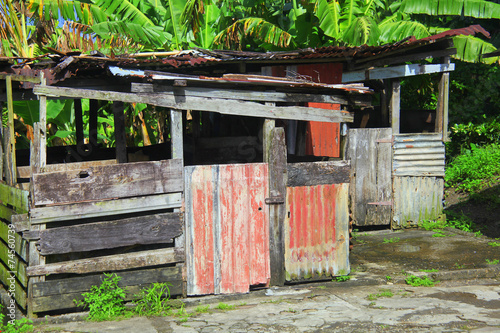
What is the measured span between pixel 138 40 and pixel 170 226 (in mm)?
6183

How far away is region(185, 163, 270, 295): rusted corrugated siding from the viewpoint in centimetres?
664

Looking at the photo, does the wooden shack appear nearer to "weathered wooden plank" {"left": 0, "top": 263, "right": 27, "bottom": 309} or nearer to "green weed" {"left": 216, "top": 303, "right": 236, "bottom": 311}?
"weathered wooden plank" {"left": 0, "top": 263, "right": 27, "bottom": 309}

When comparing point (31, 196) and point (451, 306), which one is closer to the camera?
point (31, 196)

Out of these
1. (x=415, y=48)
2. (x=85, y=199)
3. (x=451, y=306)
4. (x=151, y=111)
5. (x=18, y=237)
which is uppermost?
(x=415, y=48)

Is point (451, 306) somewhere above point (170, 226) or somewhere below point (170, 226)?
below

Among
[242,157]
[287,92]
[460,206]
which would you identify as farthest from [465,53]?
[287,92]

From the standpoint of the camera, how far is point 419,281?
290 inches

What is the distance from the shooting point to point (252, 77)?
689 cm

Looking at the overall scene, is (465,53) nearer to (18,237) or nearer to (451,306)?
(451,306)

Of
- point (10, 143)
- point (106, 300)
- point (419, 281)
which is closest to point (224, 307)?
point (106, 300)

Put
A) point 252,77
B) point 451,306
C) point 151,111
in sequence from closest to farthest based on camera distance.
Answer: point 451,306
point 252,77
point 151,111

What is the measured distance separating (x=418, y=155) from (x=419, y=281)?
388 centimetres

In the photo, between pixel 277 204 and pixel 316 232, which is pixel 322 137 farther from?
pixel 277 204

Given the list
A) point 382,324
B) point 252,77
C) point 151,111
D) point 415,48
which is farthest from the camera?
point 151,111
